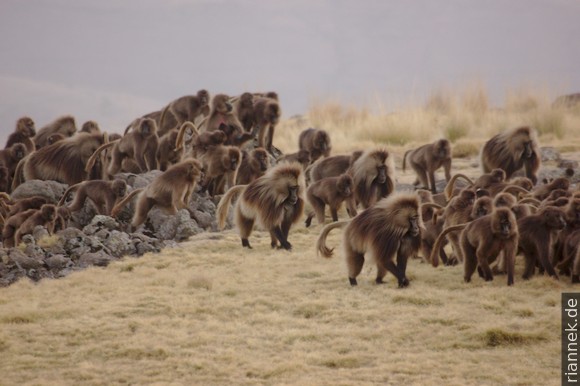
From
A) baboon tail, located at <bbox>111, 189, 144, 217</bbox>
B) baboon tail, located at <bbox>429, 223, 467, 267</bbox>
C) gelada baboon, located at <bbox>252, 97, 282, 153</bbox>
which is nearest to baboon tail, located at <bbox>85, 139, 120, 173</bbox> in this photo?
baboon tail, located at <bbox>111, 189, 144, 217</bbox>

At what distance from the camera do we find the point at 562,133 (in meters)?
23.5

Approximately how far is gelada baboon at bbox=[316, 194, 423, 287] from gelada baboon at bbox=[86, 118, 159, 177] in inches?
245

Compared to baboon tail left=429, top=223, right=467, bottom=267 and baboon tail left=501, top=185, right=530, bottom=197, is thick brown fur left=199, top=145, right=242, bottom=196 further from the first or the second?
baboon tail left=429, top=223, right=467, bottom=267

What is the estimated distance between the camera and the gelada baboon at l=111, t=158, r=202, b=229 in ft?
45.2

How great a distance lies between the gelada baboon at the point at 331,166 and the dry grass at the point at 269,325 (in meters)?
2.64

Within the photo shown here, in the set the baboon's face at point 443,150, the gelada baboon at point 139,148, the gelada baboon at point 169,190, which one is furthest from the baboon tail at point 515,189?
the gelada baboon at point 139,148

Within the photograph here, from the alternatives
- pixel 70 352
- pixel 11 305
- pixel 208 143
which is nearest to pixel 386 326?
pixel 70 352

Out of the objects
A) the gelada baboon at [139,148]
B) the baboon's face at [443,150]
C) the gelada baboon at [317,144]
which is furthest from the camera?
the gelada baboon at [317,144]

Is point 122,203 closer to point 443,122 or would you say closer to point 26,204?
point 26,204

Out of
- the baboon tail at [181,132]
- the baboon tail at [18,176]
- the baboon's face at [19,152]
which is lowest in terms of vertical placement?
the baboon tail at [18,176]

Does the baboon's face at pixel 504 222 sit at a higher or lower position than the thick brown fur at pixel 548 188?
lower

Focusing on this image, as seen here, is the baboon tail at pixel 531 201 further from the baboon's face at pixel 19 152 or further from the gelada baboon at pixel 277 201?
the baboon's face at pixel 19 152

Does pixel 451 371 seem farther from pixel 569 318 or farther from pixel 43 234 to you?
pixel 43 234

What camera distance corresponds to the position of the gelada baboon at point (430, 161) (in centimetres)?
1602
